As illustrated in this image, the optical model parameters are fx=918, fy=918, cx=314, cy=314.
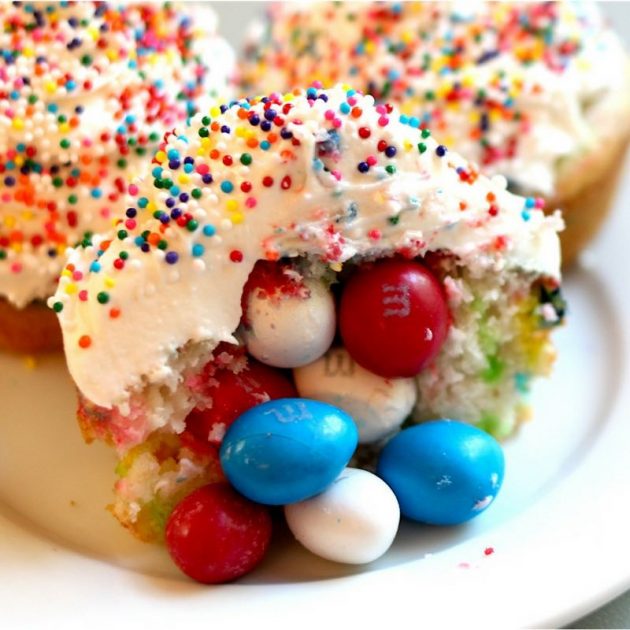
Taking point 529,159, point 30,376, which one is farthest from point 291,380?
point 529,159

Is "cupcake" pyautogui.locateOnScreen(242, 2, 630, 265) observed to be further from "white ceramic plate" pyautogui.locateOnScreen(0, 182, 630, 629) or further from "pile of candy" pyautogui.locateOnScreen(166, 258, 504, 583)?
"pile of candy" pyautogui.locateOnScreen(166, 258, 504, 583)

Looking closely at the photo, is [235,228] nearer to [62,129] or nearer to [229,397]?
[229,397]

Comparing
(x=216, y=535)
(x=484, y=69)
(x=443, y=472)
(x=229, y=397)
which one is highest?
(x=484, y=69)

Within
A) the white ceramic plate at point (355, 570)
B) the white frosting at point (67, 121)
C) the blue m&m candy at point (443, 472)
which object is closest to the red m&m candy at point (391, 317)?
the blue m&m candy at point (443, 472)

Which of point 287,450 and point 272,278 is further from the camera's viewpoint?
point 272,278

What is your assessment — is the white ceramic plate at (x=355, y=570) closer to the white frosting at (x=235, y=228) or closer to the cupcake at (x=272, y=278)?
the cupcake at (x=272, y=278)

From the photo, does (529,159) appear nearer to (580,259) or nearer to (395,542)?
(580,259)

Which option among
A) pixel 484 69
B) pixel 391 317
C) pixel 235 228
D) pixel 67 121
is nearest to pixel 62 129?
pixel 67 121
